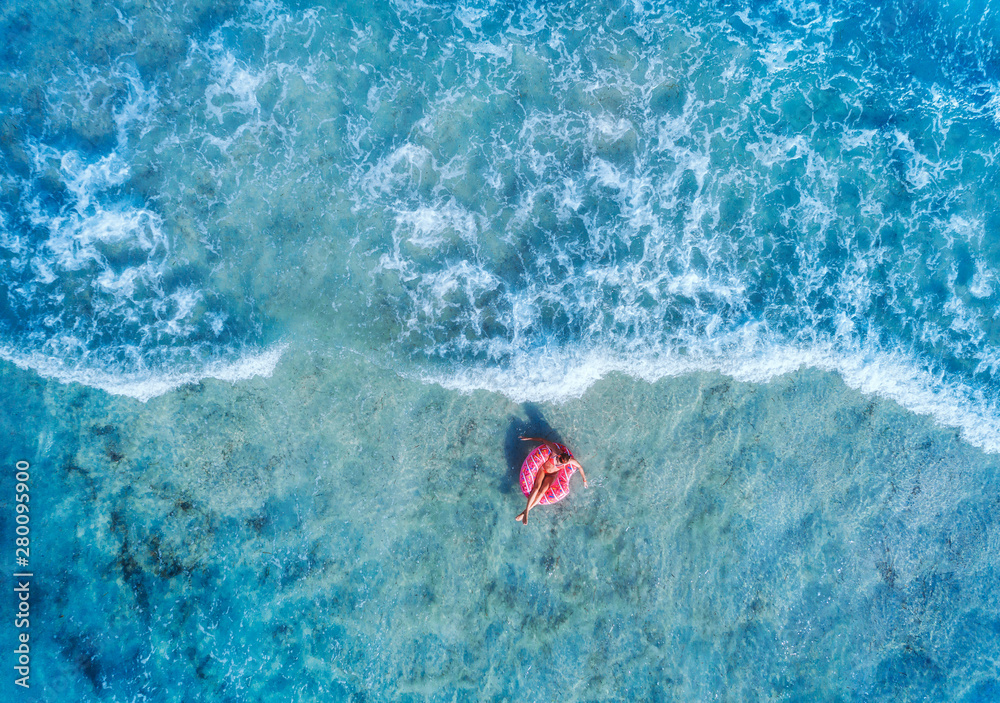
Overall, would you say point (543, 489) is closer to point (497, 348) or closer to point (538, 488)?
point (538, 488)

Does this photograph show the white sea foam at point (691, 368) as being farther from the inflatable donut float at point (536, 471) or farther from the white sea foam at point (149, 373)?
the white sea foam at point (149, 373)

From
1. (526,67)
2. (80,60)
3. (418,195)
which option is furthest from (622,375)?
(80,60)

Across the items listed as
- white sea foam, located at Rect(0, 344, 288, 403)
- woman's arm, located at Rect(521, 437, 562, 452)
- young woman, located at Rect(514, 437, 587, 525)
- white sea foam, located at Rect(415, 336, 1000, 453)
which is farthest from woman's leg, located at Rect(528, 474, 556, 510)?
white sea foam, located at Rect(0, 344, 288, 403)

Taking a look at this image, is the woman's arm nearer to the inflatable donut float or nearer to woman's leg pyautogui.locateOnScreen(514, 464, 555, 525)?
the inflatable donut float

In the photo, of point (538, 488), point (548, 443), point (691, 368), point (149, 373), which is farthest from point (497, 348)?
point (149, 373)

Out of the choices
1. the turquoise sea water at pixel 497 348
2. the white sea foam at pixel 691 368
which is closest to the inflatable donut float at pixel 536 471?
the turquoise sea water at pixel 497 348

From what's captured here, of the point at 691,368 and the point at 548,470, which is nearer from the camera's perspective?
the point at 548,470
